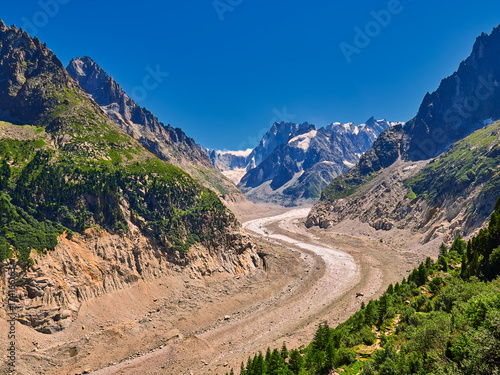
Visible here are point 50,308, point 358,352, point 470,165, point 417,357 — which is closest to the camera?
point 417,357

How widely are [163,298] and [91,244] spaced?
21.0 meters

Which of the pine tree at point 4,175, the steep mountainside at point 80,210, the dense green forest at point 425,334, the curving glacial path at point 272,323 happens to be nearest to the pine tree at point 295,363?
the dense green forest at point 425,334

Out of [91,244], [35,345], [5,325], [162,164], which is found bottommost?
[35,345]

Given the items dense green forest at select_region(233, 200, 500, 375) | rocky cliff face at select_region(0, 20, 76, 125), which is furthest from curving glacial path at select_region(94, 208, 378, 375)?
rocky cliff face at select_region(0, 20, 76, 125)

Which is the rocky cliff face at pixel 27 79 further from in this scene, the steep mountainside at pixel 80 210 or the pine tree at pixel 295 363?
the pine tree at pixel 295 363

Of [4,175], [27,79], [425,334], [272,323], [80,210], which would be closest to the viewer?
[425,334]

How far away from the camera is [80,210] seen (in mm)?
73375

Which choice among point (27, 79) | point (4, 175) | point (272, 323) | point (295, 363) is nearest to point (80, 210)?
point (4, 175)

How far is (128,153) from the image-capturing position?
346 ft

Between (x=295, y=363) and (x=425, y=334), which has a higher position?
(x=425, y=334)

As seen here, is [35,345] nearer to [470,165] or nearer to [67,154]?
[67,154]

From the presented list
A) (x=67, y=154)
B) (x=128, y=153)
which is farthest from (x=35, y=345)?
(x=128, y=153)

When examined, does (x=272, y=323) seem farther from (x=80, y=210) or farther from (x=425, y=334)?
(x=80, y=210)

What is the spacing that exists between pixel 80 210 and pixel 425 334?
7424 cm
